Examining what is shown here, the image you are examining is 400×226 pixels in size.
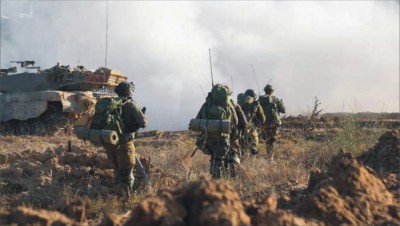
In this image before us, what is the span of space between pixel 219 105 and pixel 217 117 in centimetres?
20

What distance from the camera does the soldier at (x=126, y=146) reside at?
7703 mm

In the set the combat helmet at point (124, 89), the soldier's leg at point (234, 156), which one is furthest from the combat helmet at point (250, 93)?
the combat helmet at point (124, 89)

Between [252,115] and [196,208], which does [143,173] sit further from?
[196,208]

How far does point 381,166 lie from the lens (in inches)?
232

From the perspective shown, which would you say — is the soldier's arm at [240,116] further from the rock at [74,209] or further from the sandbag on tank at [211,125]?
the rock at [74,209]

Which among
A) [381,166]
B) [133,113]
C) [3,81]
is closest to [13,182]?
[133,113]

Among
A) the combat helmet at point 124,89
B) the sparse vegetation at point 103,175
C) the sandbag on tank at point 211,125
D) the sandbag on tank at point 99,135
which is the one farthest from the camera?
the sandbag on tank at point 211,125

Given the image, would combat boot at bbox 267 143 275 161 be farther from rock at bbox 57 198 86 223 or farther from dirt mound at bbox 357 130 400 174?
rock at bbox 57 198 86 223

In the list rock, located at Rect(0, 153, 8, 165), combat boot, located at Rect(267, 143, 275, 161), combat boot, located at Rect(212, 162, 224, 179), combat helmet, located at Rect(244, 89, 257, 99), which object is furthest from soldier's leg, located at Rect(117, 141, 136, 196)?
combat boot, located at Rect(267, 143, 275, 161)

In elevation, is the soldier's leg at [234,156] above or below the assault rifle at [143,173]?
above

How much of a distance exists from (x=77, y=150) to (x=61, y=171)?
4.60 ft

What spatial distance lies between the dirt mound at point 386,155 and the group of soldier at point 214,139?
102 inches

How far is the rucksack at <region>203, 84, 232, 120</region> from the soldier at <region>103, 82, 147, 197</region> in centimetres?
116

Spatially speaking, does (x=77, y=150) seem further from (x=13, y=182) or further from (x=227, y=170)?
(x=227, y=170)
